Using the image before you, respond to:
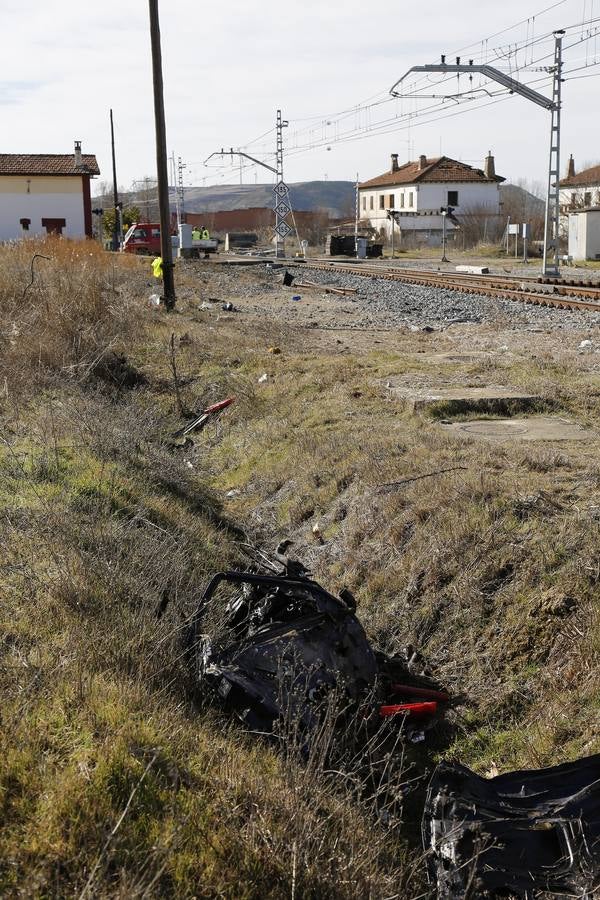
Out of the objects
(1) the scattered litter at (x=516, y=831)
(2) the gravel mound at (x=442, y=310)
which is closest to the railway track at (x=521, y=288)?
(2) the gravel mound at (x=442, y=310)

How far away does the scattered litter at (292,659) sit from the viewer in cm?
527

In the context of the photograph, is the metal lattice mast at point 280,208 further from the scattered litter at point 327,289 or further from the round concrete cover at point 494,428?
the round concrete cover at point 494,428

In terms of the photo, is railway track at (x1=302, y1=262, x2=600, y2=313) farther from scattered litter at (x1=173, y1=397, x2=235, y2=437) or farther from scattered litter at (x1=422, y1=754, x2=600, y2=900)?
scattered litter at (x1=422, y1=754, x2=600, y2=900)

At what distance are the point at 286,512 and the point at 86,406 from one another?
3.62 meters

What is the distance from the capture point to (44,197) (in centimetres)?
5525

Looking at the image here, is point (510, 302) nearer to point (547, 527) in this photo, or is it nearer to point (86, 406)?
point (86, 406)

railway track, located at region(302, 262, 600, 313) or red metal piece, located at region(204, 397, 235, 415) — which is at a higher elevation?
railway track, located at region(302, 262, 600, 313)

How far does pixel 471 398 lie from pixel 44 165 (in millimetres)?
50461

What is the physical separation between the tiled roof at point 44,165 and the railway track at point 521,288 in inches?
1038

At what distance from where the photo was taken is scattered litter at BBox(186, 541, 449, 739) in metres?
5.27

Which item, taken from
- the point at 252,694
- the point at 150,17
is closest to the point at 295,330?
the point at 150,17

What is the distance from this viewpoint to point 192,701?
511 cm

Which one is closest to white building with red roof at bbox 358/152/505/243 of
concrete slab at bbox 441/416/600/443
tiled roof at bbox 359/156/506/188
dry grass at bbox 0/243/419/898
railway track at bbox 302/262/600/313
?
tiled roof at bbox 359/156/506/188

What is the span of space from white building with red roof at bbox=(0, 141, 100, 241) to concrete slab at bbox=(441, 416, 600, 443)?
48.8 metres
